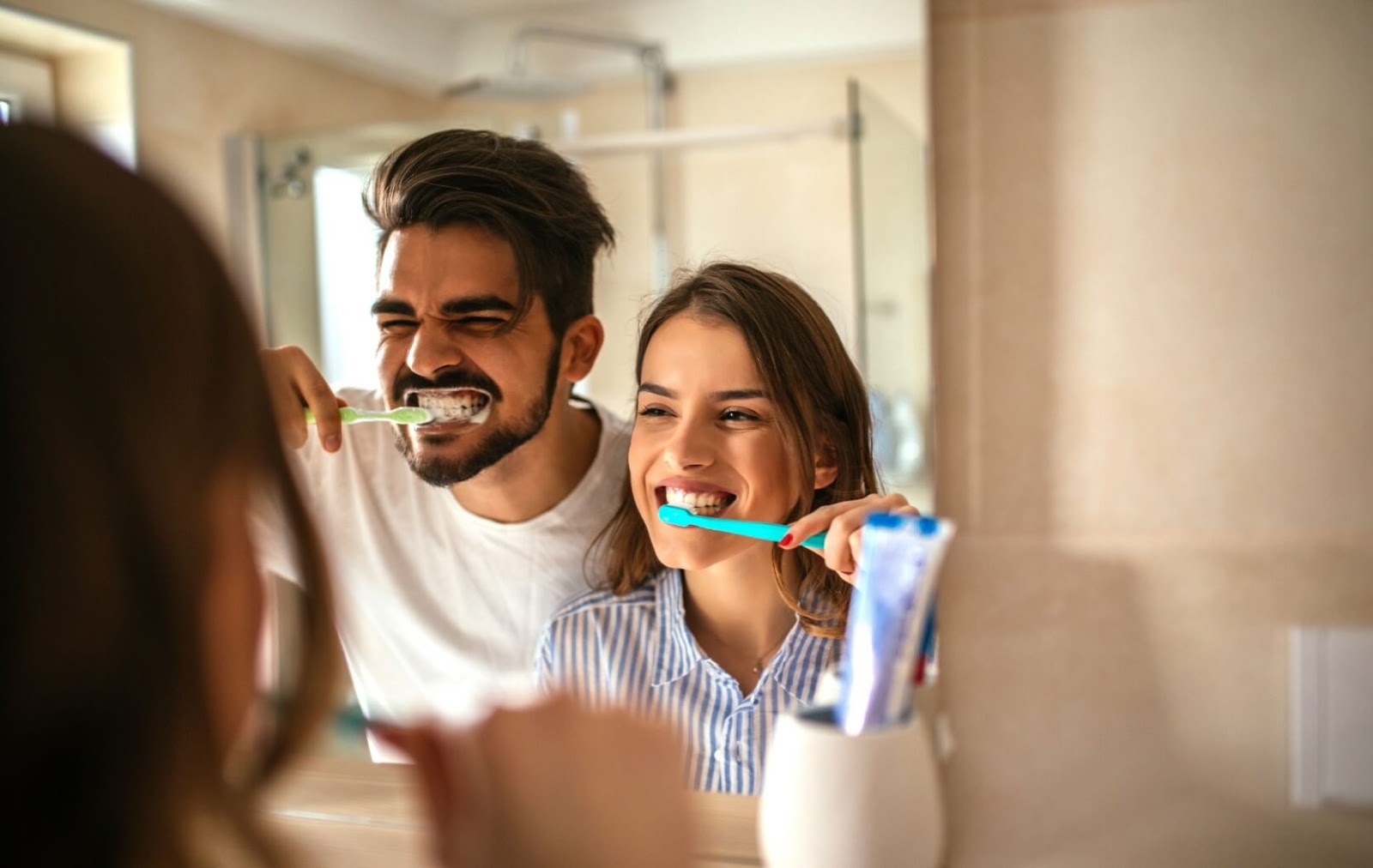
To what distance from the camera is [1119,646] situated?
0.66 meters

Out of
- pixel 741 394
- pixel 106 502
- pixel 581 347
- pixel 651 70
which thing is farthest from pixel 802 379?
pixel 106 502

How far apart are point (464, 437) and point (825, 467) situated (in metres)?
0.23

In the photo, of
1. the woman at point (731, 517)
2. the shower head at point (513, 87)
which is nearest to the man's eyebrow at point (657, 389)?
the woman at point (731, 517)

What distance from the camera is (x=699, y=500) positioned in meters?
0.64

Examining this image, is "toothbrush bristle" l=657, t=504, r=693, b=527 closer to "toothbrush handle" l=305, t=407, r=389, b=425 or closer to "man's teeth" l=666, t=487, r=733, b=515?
"man's teeth" l=666, t=487, r=733, b=515

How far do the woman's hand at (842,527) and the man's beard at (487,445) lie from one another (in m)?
0.18

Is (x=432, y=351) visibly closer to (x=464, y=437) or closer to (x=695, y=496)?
(x=464, y=437)

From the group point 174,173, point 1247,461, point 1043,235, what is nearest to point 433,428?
point 174,173

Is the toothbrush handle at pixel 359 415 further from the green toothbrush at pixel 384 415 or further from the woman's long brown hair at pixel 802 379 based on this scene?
the woman's long brown hair at pixel 802 379

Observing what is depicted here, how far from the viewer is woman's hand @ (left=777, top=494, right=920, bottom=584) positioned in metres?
0.59

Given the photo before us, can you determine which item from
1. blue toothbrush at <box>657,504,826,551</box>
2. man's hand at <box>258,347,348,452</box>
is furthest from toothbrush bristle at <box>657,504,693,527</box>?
man's hand at <box>258,347,348,452</box>

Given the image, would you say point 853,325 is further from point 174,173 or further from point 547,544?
point 174,173

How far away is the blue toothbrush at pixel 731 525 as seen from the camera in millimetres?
608

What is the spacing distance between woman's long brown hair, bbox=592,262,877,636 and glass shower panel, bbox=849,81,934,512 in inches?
0.6
